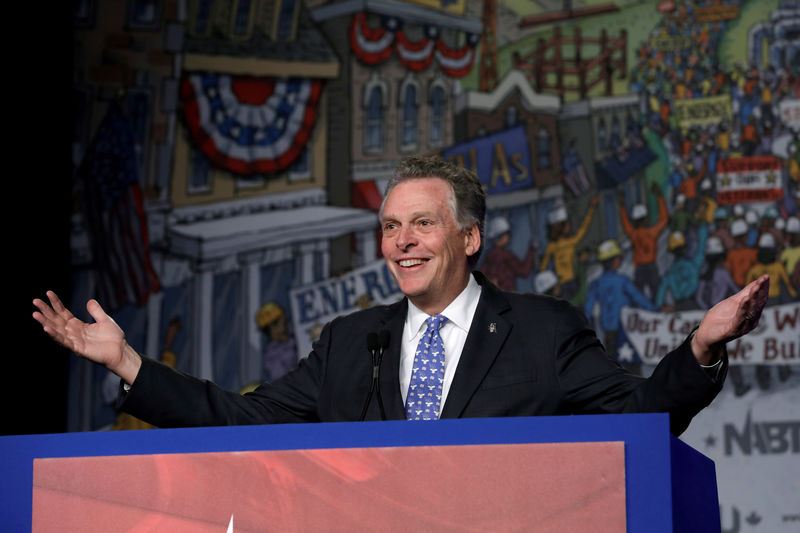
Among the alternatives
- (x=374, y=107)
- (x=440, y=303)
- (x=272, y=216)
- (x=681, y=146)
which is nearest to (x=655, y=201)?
(x=681, y=146)

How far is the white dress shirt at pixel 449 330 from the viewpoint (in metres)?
2.17

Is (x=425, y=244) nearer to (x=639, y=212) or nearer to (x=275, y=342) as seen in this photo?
(x=639, y=212)

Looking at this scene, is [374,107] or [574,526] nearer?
[574,526]

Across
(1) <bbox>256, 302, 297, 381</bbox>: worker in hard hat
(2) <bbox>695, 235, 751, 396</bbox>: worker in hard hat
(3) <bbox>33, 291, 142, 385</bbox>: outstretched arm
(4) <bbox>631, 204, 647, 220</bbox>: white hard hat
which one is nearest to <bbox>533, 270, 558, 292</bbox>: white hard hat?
(4) <bbox>631, 204, 647, 220</bbox>: white hard hat

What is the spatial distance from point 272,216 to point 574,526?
364 cm

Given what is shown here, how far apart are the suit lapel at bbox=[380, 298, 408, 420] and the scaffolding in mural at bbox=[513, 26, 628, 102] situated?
2.70 meters

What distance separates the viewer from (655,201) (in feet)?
15.0

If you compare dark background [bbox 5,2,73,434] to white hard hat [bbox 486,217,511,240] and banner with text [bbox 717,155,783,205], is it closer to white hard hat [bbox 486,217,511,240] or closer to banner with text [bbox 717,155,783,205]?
white hard hat [bbox 486,217,511,240]

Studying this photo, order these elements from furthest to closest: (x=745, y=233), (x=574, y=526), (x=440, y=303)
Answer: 1. (x=745, y=233)
2. (x=440, y=303)
3. (x=574, y=526)

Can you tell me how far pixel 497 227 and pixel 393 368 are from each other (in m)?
2.62

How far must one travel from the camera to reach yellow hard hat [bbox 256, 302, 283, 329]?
4.84 m

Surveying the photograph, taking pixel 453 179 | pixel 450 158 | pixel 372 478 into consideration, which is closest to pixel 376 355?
pixel 453 179

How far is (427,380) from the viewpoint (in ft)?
→ 6.95

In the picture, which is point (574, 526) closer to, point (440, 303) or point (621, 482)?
point (621, 482)
